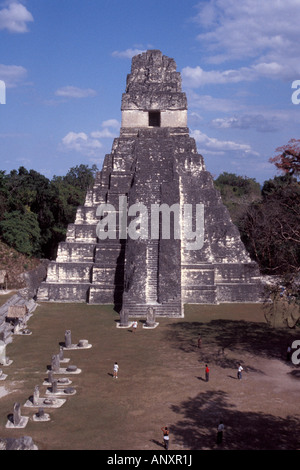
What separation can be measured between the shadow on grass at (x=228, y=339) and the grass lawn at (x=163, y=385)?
33 millimetres

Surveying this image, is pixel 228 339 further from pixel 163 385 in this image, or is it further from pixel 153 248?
pixel 153 248

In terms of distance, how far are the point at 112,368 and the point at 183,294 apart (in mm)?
7890

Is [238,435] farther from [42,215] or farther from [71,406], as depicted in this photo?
[42,215]

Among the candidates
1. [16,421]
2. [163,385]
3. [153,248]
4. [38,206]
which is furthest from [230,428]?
[38,206]

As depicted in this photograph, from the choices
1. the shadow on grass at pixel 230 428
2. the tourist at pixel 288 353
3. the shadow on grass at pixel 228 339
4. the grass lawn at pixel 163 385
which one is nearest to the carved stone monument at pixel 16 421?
the grass lawn at pixel 163 385

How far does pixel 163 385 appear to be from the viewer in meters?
11.8

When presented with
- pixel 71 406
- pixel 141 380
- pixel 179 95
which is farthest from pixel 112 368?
pixel 179 95

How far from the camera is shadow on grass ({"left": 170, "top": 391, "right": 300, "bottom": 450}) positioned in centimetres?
892

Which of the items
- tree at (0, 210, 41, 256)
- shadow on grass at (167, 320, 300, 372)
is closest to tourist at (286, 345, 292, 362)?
shadow on grass at (167, 320, 300, 372)

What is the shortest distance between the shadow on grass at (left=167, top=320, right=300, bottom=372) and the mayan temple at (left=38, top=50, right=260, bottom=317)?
1978 mm

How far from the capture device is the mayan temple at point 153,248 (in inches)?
764

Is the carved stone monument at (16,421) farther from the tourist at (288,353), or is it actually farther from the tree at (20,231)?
the tree at (20,231)

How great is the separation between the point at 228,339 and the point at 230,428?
5.98 meters

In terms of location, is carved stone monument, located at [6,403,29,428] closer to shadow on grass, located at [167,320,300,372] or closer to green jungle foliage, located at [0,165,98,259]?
shadow on grass, located at [167,320,300,372]
